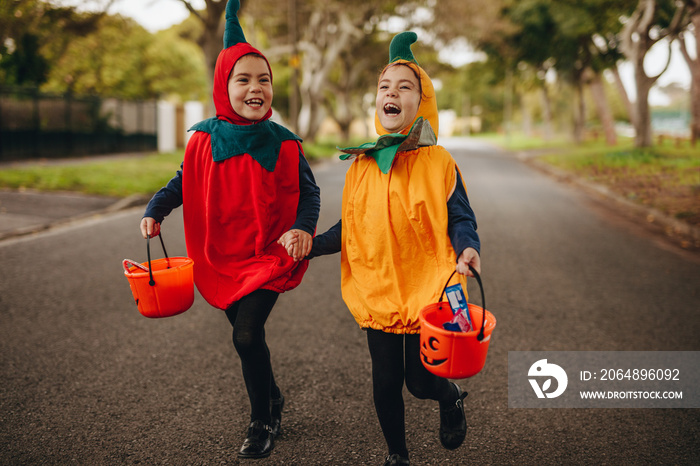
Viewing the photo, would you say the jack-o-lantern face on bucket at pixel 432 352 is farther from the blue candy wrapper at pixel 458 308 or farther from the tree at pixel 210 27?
the tree at pixel 210 27

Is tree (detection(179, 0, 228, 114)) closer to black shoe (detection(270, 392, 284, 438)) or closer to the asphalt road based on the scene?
the asphalt road

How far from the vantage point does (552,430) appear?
2.96 meters

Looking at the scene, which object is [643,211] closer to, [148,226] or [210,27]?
[148,226]

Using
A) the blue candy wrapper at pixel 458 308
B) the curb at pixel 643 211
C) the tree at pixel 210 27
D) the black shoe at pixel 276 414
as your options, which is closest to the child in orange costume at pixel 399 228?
the blue candy wrapper at pixel 458 308

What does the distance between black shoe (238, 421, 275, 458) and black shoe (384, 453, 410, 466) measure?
1.93 ft

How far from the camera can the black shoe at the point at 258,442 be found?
2.62 m

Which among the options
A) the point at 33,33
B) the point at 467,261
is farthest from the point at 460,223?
the point at 33,33

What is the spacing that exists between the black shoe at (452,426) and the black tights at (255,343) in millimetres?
834

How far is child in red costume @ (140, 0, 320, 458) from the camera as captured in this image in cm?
252

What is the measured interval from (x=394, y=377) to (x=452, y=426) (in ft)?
1.64

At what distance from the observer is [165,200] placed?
265cm

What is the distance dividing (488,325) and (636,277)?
15.4 feet

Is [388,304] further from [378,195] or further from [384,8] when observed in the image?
[384,8]

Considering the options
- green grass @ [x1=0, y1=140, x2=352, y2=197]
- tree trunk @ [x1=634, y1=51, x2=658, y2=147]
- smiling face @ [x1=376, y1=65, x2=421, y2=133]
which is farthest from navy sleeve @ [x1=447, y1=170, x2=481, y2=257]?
tree trunk @ [x1=634, y1=51, x2=658, y2=147]
